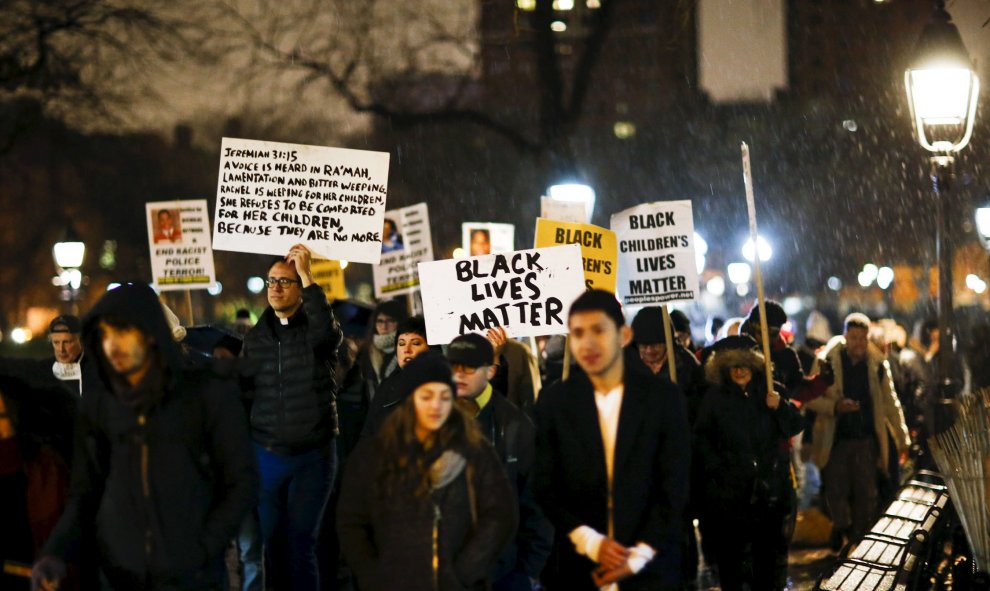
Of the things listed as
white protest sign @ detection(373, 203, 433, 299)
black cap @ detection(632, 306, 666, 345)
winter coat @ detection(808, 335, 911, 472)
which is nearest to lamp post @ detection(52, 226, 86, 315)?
white protest sign @ detection(373, 203, 433, 299)

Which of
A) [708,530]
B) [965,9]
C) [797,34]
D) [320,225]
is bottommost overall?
[708,530]

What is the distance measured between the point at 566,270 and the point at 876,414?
4.46 m

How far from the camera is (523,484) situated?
6.46 meters

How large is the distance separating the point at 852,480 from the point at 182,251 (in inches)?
251

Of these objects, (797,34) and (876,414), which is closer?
(876,414)

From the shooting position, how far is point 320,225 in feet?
31.6

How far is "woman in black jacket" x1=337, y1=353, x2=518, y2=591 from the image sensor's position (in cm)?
545

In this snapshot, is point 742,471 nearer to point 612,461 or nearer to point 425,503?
point 612,461

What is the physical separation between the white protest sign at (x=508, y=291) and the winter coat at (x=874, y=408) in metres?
3.94

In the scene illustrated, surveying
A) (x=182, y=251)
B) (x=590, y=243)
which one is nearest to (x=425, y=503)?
(x=590, y=243)

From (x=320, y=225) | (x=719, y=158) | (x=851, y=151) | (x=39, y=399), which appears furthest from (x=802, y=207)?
(x=39, y=399)

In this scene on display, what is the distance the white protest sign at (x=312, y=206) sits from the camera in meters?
9.62

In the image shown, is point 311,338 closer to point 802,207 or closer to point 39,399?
point 39,399

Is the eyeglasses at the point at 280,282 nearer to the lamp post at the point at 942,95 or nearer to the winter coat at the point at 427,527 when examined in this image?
the winter coat at the point at 427,527
